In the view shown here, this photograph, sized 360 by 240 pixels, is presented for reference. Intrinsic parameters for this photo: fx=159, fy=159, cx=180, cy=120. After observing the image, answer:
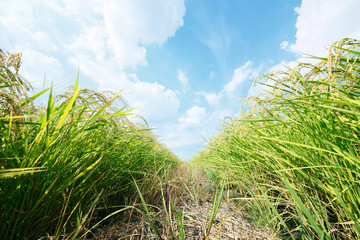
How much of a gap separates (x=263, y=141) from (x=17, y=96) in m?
1.63

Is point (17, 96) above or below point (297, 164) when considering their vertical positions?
above

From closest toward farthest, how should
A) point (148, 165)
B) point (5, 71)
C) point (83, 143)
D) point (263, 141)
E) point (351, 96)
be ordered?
point (5, 71), point (351, 96), point (83, 143), point (263, 141), point (148, 165)

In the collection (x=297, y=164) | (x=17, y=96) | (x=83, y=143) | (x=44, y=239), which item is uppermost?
(x=17, y=96)

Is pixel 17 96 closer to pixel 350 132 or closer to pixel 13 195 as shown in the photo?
pixel 13 195

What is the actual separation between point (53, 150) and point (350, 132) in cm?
159

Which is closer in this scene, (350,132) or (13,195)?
(13,195)

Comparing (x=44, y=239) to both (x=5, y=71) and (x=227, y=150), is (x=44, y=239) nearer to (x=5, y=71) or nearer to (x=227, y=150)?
(x=5, y=71)

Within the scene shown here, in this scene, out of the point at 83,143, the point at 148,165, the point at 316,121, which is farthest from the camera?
the point at 148,165

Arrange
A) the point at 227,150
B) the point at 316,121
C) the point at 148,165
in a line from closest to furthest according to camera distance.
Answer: the point at 316,121
the point at 148,165
the point at 227,150

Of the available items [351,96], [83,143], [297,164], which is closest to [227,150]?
[297,164]

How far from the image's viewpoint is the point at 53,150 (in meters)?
0.82

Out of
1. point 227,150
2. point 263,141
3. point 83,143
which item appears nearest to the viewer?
point 83,143

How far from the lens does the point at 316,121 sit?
3.16 ft

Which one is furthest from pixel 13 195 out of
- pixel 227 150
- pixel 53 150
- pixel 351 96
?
pixel 227 150
